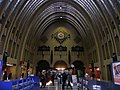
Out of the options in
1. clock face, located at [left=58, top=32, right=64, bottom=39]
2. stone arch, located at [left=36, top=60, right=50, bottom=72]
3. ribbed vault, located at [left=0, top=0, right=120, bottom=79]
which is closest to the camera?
ribbed vault, located at [left=0, top=0, right=120, bottom=79]

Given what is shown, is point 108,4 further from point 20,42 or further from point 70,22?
point 70,22

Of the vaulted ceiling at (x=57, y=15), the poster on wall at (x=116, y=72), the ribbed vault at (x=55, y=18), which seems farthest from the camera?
the vaulted ceiling at (x=57, y=15)

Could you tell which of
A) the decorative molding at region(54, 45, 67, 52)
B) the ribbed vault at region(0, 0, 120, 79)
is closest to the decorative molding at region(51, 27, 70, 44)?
the decorative molding at region(54, 45, 67, 52)

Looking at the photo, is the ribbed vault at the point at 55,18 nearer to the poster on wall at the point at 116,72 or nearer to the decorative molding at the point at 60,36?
the decorative molding at the point at 60,36

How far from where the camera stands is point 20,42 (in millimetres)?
29312

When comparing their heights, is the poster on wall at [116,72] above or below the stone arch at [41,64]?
below

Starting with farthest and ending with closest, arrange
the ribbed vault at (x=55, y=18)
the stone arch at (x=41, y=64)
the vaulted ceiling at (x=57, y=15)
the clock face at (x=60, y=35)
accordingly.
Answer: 1. the clock face at (x=60, y=35)
2. the stone arch at (x=41, y=64)
3. the vaulted ceiling at (x=57, y=15)
4. the ribbed vault at (x=55, y=18)

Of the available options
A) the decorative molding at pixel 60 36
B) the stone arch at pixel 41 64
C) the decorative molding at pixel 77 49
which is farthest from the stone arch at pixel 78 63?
the stone arch at pixel 41 64

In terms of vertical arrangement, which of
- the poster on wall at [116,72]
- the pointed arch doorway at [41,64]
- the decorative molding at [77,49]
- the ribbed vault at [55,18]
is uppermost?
the ribbed vault at [55,18]

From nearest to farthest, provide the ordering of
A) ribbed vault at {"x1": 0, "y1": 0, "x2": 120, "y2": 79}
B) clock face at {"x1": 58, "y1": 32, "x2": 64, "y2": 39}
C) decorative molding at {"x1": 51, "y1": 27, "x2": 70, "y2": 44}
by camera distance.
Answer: ribbed vault at {"x1": 0, "y1": 0, "x2": 120, "y2": 79}
decorative molding at {"x1": 51, "y1": 27, "x2": 70, "y2": 44}
clock face at {"x1": 58, "y1": 32, "x2": 64, "y2": 39}

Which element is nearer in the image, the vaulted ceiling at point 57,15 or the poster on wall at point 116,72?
the poster on wall at point 116,72

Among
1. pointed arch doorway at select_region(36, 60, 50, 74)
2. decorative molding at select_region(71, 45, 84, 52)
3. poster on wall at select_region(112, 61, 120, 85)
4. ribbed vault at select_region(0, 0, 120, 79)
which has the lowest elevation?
poster on wall at select_region(112, 61, 120, 85)

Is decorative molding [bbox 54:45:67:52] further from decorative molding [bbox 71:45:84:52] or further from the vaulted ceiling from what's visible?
the vaulted ceiling

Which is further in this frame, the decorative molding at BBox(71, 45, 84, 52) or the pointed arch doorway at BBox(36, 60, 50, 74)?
the decorative molding at BBox(71, 45, 84, 52)
